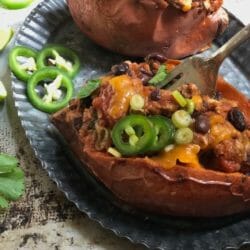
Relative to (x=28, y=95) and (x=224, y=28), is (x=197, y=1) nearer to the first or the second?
(x=224, y=28)

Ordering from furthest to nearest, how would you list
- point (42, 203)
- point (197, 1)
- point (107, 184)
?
point (197, 1), point (42, 203), point (107, 184)

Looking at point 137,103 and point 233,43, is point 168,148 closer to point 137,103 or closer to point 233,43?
point 137,103

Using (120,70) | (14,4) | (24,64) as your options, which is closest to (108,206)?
(120,70)

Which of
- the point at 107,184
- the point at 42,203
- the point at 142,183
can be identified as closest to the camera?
the point at 142,183

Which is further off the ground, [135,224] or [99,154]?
[99,154]

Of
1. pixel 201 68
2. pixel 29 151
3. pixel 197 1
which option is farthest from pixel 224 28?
pixel 29 151

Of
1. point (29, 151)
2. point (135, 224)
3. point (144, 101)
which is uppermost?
point (144, 101)

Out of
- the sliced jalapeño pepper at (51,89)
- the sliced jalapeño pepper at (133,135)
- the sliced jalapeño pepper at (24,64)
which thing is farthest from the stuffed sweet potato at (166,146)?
the sliced jalapeño pepper at (24,64)

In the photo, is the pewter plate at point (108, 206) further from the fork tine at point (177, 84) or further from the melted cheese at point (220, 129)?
the fork tine at point (177, 84)
